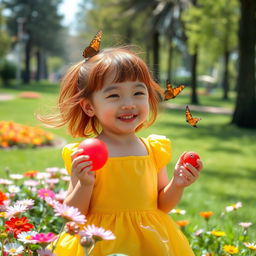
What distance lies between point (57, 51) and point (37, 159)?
5709cm

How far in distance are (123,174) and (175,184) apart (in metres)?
0.27

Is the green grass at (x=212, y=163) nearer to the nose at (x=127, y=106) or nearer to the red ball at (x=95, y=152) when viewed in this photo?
the nose at (x=127, y=106)

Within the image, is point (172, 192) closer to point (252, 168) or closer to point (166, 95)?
point (166, 95)

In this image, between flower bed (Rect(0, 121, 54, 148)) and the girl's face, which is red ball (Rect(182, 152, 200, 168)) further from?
flower bed (Rect(0, 121, 54, 148))

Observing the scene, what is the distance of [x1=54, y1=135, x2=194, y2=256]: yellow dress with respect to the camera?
2.26 meters

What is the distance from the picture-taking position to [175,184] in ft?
8.04

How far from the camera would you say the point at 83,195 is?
7.35ft

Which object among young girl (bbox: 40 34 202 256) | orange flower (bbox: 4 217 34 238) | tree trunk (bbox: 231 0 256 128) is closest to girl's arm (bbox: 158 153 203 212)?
young girl (bbox: 40 34 202 256)

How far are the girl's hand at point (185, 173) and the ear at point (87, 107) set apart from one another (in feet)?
1.69

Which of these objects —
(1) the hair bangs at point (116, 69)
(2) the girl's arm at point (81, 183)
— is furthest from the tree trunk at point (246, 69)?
(2) the girl's arm at point (81, 183)

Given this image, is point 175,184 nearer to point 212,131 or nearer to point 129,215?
point 129,215

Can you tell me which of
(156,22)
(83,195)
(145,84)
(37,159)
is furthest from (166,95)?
(156,22)

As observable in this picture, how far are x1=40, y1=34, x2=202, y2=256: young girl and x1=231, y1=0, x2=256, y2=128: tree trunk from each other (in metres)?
11.6

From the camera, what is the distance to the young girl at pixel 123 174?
2275mm
